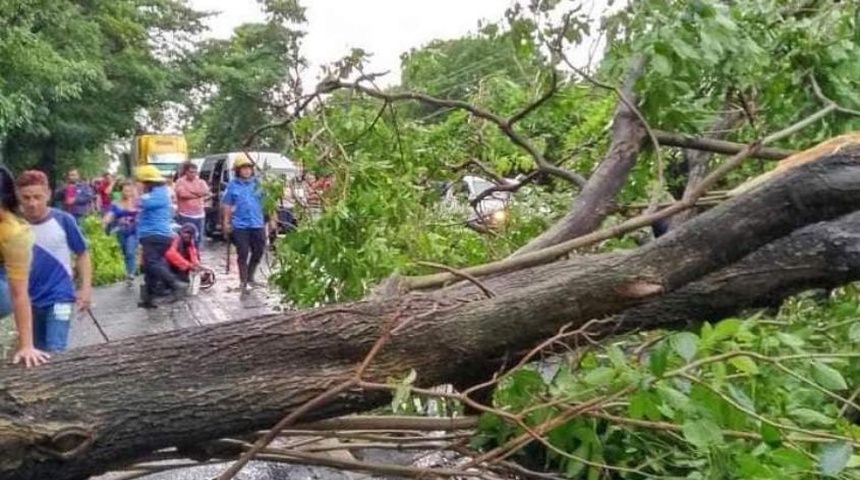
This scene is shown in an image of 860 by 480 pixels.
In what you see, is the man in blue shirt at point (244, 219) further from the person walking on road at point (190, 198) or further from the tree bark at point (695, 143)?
the tree bark at point (695, 143)

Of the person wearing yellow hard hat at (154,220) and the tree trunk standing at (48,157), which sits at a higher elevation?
the tree trunk standing at (48,157)

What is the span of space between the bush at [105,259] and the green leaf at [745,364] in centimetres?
1326

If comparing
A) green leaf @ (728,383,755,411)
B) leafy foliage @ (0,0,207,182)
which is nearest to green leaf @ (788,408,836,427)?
green leaf @ (728,383,755,411)

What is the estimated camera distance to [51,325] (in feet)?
20.7

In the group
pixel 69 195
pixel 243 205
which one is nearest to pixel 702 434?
pixel 243 205

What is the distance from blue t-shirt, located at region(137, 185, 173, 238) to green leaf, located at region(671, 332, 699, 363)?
374 inches

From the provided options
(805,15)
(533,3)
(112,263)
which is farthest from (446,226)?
(112,263)

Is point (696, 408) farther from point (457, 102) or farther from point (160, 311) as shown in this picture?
point (160, 311)

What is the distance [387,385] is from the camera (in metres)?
3.15

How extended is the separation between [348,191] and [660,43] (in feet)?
6.65

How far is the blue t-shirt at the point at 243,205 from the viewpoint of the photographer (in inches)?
525

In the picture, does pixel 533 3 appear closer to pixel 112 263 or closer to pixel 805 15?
pixel 805 15

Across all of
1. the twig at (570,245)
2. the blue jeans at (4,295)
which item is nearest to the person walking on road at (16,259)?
the blue jeans at (4,295)

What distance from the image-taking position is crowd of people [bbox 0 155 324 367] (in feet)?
16.1
